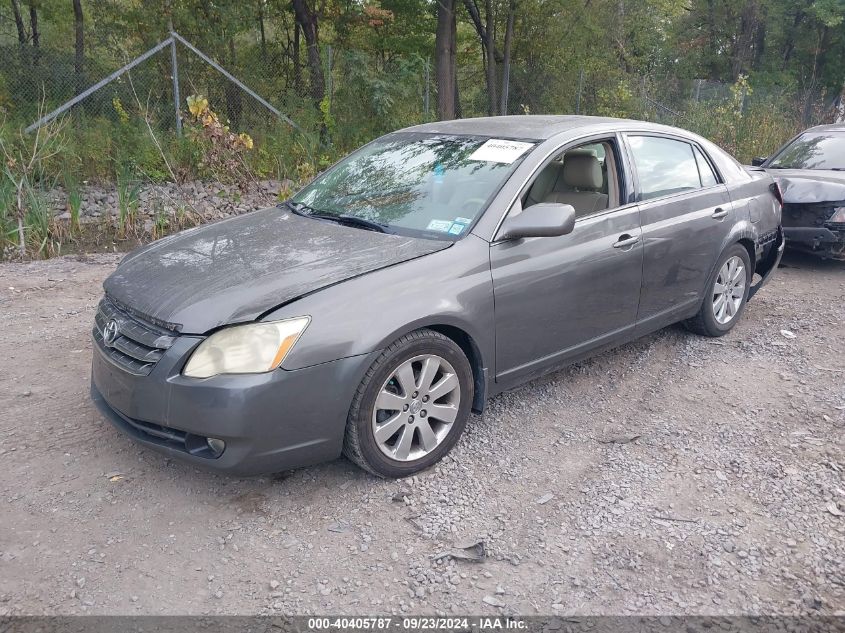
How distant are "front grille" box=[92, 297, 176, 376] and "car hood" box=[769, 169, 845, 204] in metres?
6.52

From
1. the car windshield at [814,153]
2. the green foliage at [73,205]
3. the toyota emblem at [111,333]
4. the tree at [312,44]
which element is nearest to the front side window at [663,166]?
the toyota emblem at [111,333]

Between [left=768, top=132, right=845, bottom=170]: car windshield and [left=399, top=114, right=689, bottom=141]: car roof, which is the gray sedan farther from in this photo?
[left=768, top=132, right=845, bottom=170]: car windshield

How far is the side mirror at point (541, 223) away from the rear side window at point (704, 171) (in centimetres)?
192

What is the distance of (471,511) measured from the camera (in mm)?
3287

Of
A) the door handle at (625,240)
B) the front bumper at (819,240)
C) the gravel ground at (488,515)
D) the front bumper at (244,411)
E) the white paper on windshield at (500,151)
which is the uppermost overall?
the white paper on windshield at (500,151)

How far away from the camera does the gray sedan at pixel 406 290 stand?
3.05 m

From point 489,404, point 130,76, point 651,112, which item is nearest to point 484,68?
point 651,112

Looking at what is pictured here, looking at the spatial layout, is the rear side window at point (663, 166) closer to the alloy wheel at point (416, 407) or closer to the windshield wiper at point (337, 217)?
the windshield wiper at point (337, 217)

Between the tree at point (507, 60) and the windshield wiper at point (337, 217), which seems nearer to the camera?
the windshield wiper at point (337, 217)

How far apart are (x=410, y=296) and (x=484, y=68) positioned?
56.9ft

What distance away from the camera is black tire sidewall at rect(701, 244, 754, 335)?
5172 mm

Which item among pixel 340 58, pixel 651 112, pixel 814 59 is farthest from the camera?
pixel 814 59

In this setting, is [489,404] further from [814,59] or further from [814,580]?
[814,59]

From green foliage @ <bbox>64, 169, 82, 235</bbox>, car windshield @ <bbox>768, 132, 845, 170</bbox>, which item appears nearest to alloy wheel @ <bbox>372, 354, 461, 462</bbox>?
green foliage @ <bbox>64, 169, 82, 235</bbox>
